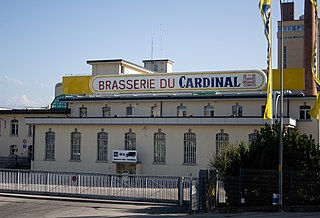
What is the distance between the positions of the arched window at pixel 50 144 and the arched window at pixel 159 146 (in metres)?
9.46

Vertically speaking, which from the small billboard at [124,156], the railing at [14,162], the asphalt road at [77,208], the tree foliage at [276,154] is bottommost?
the asphalt road at [77,208]

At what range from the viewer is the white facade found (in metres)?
39.2

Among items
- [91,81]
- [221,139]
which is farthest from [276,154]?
[91,81]

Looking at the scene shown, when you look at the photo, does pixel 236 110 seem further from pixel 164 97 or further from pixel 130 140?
pixel 130 140

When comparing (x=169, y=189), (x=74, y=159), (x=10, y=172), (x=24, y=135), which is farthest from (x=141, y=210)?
(x=24, y=135)

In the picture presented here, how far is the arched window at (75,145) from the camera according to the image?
4306 cm

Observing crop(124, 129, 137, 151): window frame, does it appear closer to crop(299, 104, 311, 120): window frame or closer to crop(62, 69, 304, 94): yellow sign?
crop(62, 69, 304, 94): yellow sign

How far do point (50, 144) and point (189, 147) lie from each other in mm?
12706

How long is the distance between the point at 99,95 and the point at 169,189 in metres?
22.7

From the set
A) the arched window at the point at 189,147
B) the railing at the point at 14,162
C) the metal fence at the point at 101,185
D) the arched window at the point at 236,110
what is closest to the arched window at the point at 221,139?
the arched window at the point at 189,147

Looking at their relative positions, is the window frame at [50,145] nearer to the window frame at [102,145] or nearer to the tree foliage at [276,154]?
the window frame at [102,145]

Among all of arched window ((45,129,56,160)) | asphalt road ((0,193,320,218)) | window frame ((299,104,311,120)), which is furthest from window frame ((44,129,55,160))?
window frame ((299,104,311,120))

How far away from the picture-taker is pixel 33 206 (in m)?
25.3

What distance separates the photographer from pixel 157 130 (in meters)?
40.7
